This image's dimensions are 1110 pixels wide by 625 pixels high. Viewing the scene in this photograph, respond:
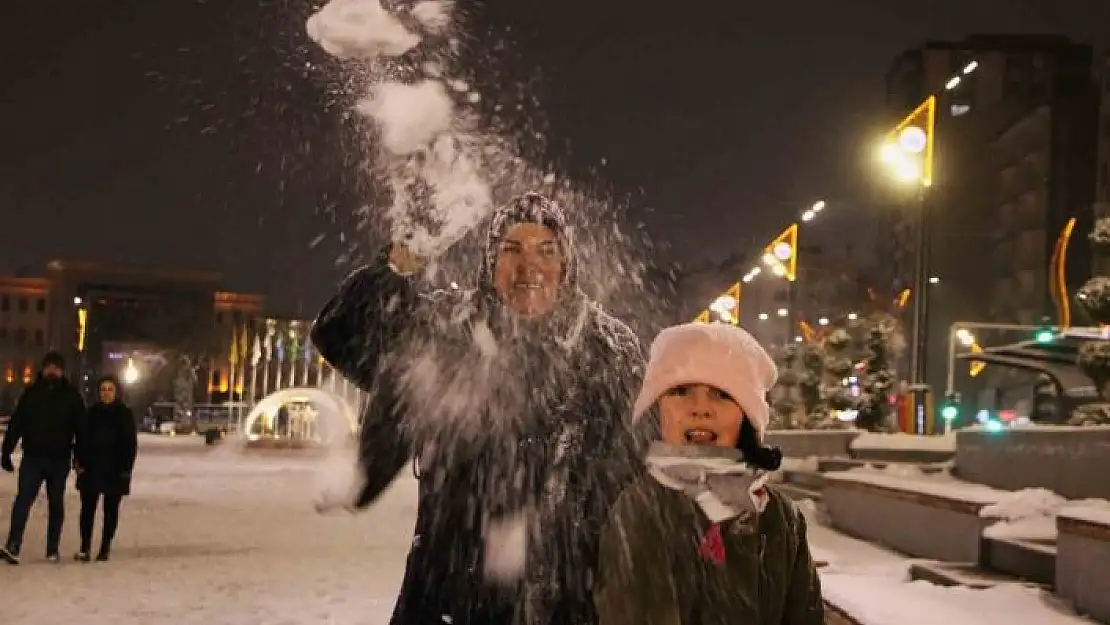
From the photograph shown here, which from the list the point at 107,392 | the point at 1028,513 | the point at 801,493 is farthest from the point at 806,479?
the point at 107,392

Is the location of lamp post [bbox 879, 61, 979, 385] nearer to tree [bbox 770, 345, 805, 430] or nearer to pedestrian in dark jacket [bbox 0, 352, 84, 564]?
pedestrian in dark jacket [bbox 0, 352, 84, 564]

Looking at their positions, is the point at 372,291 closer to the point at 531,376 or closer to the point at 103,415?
the point at 531,376

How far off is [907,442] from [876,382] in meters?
7.77

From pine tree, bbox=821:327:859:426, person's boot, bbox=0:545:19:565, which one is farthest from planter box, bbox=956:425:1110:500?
pine tree, bbox=821:327:859:426

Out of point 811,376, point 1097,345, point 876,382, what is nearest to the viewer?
point 1097,345

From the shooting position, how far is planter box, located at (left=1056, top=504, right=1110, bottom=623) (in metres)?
7.94

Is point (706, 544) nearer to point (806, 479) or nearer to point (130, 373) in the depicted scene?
point (806, 479)

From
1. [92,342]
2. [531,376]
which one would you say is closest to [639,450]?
[531,376]

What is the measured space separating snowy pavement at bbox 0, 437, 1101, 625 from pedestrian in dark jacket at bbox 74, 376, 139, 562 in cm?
45

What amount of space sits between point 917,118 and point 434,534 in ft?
63.9

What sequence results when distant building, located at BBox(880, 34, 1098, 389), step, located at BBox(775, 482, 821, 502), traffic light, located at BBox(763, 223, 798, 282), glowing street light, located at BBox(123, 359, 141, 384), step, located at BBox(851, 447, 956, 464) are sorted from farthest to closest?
glowing street light, located at BBox(123, 359, 141, 384) < distant building, located at BBox(880, 34, 1098, 389) < traffic light, located at BBox(763, 223, 798, 282) < step, located at BBox(775, 482, 821, 502) < step, located at BBox(851, 447, 956, 464)

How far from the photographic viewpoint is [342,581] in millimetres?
11703

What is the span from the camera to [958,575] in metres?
10.4

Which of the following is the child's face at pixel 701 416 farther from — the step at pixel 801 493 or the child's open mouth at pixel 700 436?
the step at pixel 801 493
